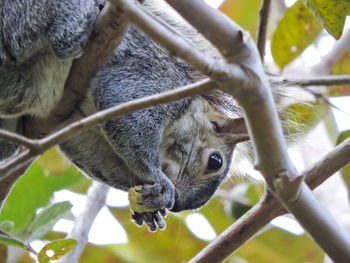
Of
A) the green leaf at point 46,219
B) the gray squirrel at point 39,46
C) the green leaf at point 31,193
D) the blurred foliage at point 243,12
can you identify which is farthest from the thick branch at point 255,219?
the blurred foliage at point 243,12

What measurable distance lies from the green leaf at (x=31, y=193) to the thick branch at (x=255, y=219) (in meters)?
1.32

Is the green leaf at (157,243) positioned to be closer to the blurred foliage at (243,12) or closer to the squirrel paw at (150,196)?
the squirrel paw at (150,196)

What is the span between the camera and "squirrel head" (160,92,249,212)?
8.67 feet

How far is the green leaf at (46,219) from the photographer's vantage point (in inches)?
101

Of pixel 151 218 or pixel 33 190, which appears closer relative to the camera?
pixel 151 218

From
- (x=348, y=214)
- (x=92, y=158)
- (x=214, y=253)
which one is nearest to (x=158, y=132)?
(x=92, y=158)

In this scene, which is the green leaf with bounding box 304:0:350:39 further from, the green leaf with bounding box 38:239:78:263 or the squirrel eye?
the green leaf with bounding box 38:239:78:263

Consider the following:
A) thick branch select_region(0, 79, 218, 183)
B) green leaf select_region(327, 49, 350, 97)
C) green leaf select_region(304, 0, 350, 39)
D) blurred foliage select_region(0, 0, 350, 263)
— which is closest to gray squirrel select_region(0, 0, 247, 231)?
blurred foliage select_region(0, 0, 350, 263)

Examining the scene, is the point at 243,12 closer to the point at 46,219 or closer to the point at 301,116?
the point at 301,116

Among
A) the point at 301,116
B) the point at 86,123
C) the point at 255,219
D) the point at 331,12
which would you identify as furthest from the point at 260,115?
the point at 301,116

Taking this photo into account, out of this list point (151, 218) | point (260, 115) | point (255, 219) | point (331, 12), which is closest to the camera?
point (260, 115)

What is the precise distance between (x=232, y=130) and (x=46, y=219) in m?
0.93

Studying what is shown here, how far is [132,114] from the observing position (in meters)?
2.41

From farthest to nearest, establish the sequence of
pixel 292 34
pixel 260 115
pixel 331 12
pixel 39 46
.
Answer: pixel 292 34
pixel 39 46
pixel 331 12
pixel 260 115
